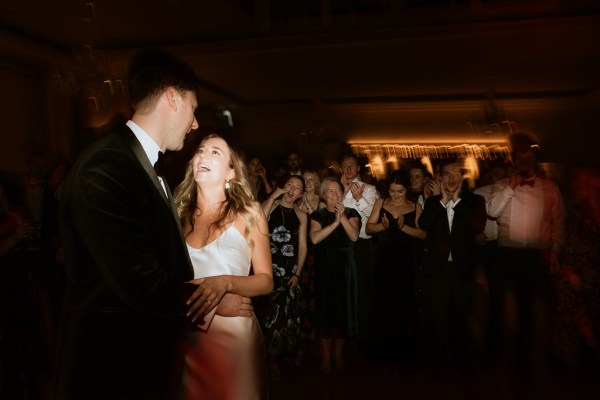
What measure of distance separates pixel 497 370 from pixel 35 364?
10.4 feet

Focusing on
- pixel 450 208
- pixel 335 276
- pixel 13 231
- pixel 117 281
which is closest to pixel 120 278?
pixel 117 281

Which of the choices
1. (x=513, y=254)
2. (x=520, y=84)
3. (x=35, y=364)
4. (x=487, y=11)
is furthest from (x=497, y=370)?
(x=520, y=84)

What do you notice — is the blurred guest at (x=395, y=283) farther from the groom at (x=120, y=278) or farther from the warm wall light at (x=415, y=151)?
the warm wall light at (x=415, y=151)

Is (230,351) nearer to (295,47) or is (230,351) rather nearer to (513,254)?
(513,254)

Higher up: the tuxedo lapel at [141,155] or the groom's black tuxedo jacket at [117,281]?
the tuxedo lapel at [141,155]

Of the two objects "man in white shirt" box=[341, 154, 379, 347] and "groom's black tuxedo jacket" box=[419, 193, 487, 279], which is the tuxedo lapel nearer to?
"groom's black tuxedo jacket" box=[419, 193, 487, 279]

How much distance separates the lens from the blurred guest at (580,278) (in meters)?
3.61

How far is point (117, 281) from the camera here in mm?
1202

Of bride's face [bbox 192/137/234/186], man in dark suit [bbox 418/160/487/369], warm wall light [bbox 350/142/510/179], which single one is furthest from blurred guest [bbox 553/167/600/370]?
warm wall light [bbox 350/142/510/179]

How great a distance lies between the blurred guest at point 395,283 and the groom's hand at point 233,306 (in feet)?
7.16

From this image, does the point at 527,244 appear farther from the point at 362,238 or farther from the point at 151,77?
the point at 151,77

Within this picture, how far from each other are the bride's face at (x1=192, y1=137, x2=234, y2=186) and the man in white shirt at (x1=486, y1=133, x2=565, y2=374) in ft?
7.95

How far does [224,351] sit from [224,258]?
37cm

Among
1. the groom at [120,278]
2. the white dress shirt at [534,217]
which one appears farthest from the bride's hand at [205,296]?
the white dress shirt at [534,217]
